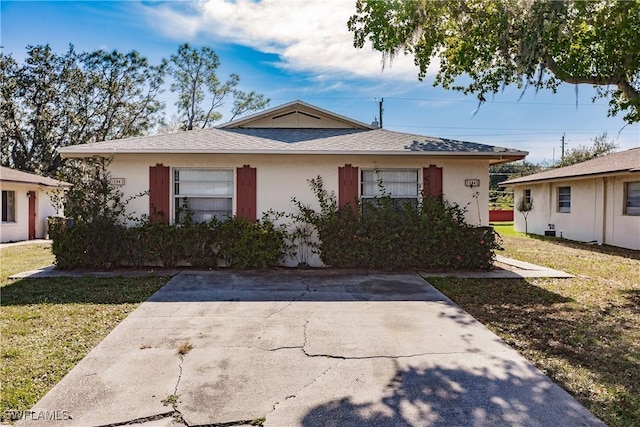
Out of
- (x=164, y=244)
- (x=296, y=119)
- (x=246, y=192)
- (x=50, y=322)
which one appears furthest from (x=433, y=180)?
(x=50, y=322)

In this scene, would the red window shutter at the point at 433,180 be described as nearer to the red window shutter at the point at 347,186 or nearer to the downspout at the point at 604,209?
the red window shutter at the point at 347,186

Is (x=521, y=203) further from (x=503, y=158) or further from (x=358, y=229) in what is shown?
(x=358, y=229)

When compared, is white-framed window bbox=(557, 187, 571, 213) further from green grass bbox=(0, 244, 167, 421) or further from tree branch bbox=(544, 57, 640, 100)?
green grass bbox=(0, 244, 167, 421)

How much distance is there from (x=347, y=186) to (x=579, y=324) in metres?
5.07

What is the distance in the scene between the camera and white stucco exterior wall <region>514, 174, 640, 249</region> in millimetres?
12820

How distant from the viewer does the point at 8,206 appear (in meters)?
15.5

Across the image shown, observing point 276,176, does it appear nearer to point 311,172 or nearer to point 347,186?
point 311,172

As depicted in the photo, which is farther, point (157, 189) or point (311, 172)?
point (311, 172)

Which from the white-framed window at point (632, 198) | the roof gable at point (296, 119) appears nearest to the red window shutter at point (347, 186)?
the roof gable at point (296, 119)

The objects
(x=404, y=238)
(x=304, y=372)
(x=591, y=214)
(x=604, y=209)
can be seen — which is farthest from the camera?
(x=591, y=214)

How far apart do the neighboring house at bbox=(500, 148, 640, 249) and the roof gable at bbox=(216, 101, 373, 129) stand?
8.60 meters

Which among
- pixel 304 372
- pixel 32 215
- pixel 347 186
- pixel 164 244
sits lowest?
pixel 304 372

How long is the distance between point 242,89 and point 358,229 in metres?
25.6

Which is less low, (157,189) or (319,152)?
(319,152)
